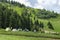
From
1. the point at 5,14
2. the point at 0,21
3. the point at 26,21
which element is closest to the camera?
the point at 0,21

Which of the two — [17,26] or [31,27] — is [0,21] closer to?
[17,26]

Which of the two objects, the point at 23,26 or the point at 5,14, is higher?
the point at 5,14

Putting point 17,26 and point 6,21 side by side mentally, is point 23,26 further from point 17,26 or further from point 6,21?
point 6,21

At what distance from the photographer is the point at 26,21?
173625 mm

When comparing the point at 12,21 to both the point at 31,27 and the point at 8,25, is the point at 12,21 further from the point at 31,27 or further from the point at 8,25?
the point at 31,27

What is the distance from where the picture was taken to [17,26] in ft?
533

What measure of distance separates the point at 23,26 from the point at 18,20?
6.66 meters

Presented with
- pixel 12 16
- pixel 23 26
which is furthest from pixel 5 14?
pixel 23 26

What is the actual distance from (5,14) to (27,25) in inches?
868

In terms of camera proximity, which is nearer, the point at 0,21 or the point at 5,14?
the point at 0,21

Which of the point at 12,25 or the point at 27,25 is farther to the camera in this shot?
the point at 27,25

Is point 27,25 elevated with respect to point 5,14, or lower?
lower

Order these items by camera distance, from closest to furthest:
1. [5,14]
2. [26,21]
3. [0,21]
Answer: [0,21] < [5,14] < [26,21]

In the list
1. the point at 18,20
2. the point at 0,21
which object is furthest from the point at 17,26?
the point at 0,21
